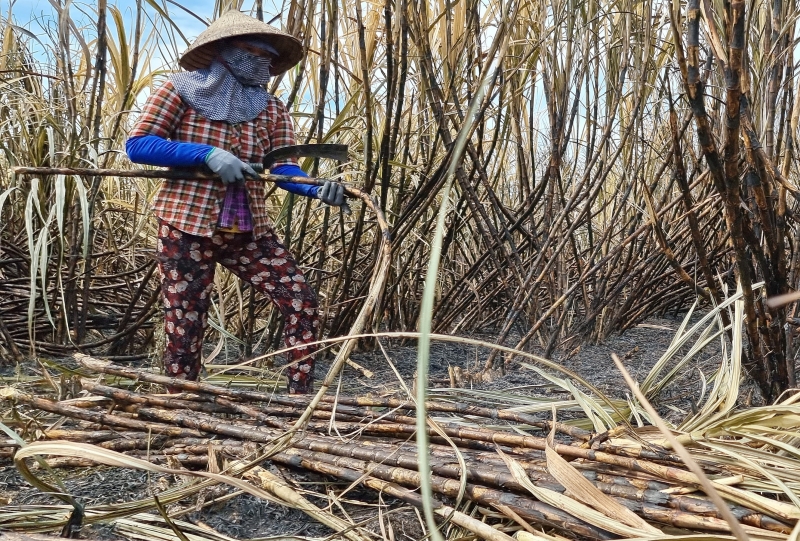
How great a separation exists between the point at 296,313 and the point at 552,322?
3.88ft

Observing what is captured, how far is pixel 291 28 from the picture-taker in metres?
1.79

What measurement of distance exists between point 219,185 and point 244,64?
0.97ft

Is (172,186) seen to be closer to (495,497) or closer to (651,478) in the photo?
(495,497)

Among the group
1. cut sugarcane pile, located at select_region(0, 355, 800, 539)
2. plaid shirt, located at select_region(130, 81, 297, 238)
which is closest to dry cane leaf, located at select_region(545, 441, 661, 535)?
cut sugarcane pile, located at select_region(0, 355, 800, 539)

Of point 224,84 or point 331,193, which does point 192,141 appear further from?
point 331,193

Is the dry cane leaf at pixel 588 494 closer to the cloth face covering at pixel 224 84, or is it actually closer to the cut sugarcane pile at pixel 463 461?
the cut sugarcane pile at pixel 463 461

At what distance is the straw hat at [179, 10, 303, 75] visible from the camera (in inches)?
64.6

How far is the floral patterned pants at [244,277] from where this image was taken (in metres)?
1.76

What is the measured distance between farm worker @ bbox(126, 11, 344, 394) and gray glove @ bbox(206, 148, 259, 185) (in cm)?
4

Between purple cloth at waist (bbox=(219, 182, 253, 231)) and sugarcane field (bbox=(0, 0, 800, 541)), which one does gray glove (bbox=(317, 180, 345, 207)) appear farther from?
purple cloth at waist (bbox=(219, 182, 253, 231))

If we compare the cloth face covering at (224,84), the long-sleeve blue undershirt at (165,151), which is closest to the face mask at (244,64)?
the cloth face covering at (224,84)

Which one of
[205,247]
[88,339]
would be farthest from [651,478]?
[88,339]

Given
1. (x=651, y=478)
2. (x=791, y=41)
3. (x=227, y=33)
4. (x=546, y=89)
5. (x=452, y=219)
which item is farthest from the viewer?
(x=452, y=219)

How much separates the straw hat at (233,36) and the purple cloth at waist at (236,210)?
33 centimetres
